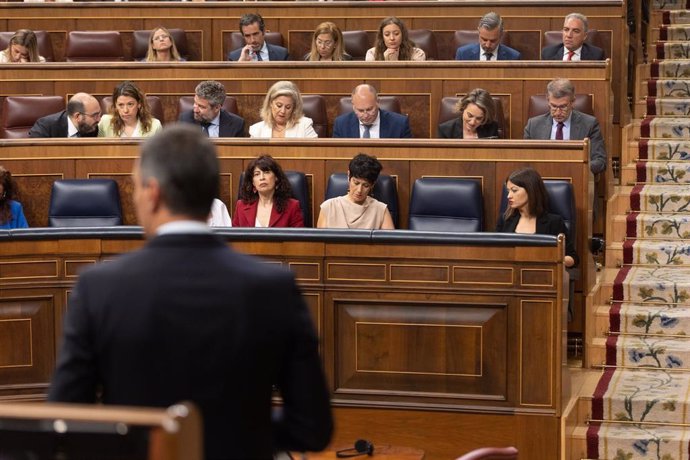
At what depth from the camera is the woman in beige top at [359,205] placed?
3.07m

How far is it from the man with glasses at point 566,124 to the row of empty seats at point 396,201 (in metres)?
0.40

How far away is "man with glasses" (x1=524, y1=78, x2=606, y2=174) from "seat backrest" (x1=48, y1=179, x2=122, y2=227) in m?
1.15

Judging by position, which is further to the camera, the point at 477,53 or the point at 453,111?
the point at 477,53

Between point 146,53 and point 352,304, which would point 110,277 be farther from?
point 146,53

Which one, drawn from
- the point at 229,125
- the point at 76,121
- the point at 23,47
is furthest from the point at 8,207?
the point at 23,47

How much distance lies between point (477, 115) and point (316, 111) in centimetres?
56

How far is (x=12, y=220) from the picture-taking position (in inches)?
126

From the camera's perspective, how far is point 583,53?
13.6 feet

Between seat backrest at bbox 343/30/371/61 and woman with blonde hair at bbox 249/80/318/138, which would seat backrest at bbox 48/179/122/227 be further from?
seat backrest at bbox 343/30/371/61

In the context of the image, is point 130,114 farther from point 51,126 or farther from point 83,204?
point 83,204

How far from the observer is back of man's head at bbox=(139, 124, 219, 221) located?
3.46 feet

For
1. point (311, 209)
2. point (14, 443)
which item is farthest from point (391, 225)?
point (14, 443)

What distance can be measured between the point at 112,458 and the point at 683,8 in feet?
14.5

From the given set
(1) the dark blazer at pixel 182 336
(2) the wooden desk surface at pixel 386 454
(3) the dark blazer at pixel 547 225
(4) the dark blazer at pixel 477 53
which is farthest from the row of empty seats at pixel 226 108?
(1) the dark blazer at pixel 182 336
